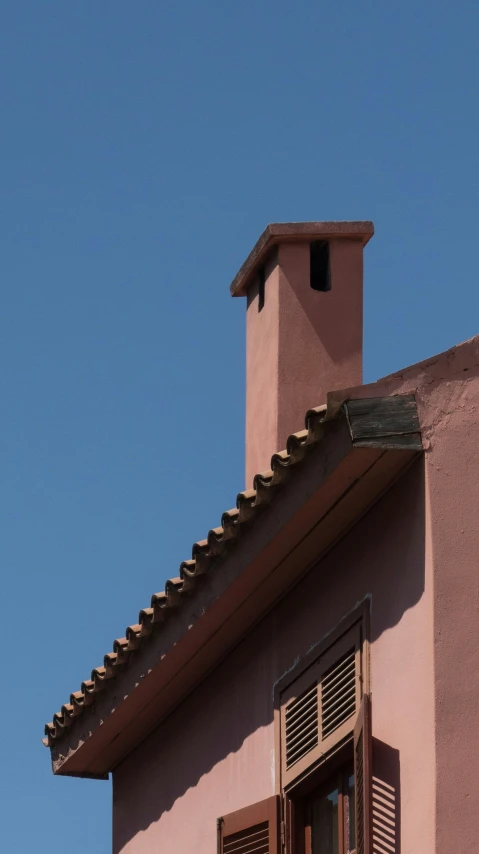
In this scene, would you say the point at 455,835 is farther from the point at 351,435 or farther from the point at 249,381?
the point at 249,381

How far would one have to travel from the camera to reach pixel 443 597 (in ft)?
24.7

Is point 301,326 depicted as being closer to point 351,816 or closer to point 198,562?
point 198,562

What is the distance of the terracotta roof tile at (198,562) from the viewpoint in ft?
26.4

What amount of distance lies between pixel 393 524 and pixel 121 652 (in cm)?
246

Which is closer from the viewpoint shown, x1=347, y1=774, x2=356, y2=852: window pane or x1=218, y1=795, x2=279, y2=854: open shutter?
x1=347, y1=774, x2=356, y2=852: window pane

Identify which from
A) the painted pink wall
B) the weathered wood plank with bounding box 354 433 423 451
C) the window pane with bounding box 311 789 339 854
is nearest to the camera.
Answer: the painted pink wall

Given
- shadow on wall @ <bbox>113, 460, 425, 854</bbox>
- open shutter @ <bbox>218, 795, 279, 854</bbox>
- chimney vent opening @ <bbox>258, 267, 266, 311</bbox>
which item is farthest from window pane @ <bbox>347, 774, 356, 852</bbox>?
chimney vent opening @ <bbox>258, 267, 266, 311</bbox>

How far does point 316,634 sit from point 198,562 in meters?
0.70

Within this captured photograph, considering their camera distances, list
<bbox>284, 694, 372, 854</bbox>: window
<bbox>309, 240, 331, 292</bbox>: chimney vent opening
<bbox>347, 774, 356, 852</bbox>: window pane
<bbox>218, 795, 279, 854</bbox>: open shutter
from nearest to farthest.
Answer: <bbox>284, 694, 372, 854</bbox>: window
<bbox>347, 774, 356, 852</bbox>: window pane
<bbox>218, 795, 279, 854</bbox>: open shutter
<bbox>309, 240, 331, 292</bbox>: chimney vent opening

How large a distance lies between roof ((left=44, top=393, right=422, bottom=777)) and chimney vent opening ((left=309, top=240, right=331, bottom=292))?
8.30ft

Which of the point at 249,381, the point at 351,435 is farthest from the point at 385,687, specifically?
the point at 249,381

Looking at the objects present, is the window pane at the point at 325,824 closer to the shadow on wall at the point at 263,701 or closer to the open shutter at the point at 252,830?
the open shutter at the point at 252,830

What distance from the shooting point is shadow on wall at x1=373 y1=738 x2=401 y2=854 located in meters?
7.44

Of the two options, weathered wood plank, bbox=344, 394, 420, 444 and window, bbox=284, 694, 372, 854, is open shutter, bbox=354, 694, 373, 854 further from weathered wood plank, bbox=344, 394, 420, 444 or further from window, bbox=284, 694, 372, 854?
weathered wood plank, bbox=344, 394, 420, 444
